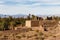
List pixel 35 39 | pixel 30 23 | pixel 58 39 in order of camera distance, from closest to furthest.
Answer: pixel 58 39
pixel 35 39
pixel 30 23

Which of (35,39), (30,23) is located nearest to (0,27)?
(30,23)

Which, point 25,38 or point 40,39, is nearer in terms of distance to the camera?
point 40,39

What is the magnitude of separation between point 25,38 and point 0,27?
19183 mm

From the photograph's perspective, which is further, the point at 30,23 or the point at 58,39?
the point at 30,23

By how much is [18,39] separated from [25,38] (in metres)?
1.08

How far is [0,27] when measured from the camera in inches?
1700

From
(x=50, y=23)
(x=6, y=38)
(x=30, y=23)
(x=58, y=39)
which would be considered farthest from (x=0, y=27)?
(x=58, y=39)

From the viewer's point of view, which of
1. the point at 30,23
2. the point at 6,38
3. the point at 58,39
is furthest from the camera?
the point at 30,23

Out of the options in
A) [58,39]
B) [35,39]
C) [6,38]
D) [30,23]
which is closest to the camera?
[58,39]

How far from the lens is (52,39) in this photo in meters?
22.3

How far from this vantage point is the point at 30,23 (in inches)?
1661

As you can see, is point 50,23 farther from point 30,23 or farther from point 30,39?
point 30,39

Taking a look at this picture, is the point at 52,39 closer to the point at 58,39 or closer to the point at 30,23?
the point at 58,39

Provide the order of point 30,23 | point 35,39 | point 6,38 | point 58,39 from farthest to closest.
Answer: point 30,23 < point 6,38 < point 35,39 < point 58,39
